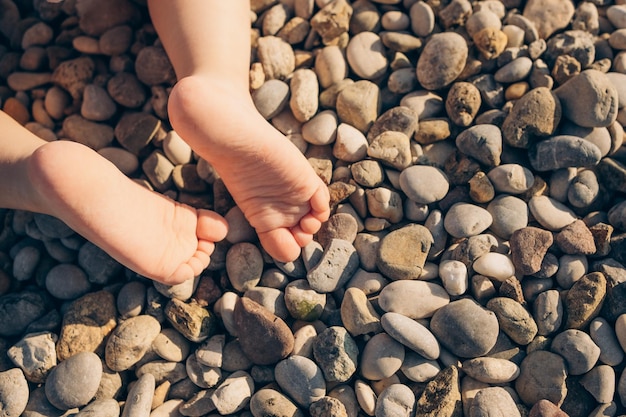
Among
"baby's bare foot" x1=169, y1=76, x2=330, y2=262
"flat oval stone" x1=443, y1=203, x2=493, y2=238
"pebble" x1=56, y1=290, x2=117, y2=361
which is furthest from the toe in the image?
"pebble" x1=56, y1=290, x2=117, y2=361

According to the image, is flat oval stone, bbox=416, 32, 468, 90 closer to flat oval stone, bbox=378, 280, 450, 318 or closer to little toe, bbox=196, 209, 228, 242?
flat oval stone, bbox=378, 280, 450, 318

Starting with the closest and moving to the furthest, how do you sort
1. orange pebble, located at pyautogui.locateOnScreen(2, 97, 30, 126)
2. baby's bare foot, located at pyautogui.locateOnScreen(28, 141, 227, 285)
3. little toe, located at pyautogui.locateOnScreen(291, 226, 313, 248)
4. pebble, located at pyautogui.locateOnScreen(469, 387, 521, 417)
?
baby's bare foot, located at pyautogui.locateOnScreen(28, 141, 227, 285), pebble, located at pyautogui.locateOnScreen(469, 387, 521, 417), little toe, located at pyautogui.locateOnScreen(291, 226, 313, 248), orange pebble, located at pyautogui.locateOnScreen(2, 97, 30, 126)

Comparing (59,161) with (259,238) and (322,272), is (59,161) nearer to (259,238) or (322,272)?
(259,238)

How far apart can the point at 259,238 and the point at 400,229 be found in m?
0.47

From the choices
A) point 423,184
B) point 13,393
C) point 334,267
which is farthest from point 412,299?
point 13,393

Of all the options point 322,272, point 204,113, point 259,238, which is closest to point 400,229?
point 322,272

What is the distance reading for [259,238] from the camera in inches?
67.0

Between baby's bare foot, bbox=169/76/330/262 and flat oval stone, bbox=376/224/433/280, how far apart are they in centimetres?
23

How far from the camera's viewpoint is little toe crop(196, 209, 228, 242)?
1.64m

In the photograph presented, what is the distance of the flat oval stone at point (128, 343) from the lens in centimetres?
160

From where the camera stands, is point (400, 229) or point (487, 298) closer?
point (487, 298)

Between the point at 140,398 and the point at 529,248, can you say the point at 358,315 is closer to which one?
the point at 529,248

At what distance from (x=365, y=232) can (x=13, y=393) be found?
1.21 m

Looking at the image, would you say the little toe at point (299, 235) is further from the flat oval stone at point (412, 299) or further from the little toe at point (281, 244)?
the flat oval stone at point (412, 299)
